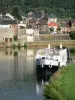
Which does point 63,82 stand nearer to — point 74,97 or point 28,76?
point 74,97

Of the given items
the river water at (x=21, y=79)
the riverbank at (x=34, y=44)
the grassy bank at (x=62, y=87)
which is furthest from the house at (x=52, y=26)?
the grassy bank at (x=62, y=87)

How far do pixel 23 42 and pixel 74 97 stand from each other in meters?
34.9

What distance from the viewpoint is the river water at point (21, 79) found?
2063cm

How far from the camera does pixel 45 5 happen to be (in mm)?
108562

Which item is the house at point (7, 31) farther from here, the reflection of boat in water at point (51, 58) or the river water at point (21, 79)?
the reflection of boat in water at point (51, 58)

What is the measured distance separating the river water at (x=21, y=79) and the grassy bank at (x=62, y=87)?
81 cm

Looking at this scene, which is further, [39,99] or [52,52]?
[52,52]

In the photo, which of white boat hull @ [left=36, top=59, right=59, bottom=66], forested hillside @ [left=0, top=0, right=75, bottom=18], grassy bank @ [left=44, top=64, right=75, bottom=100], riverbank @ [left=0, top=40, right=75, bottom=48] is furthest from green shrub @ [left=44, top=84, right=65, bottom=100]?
forested hillside @ [left=0, top=0, right=75, bottom=18]

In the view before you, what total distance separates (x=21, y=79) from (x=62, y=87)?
19.7ft

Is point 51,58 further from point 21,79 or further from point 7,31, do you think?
point 7,31

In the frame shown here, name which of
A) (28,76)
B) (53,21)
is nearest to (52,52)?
(28,76)

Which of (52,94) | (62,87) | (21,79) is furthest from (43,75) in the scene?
(52,94)

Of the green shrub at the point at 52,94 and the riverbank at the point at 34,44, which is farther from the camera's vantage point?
the riverbank at the point at 34,44

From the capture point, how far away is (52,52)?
32.1 m
